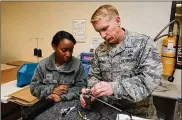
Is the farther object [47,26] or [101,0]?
[47,26]

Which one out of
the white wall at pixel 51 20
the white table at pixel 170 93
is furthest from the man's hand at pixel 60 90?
the white wall at pixel 51 20

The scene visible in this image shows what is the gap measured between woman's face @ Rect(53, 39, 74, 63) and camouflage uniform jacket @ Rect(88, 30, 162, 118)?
1.09 ft

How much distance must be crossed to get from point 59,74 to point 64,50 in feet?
0.60

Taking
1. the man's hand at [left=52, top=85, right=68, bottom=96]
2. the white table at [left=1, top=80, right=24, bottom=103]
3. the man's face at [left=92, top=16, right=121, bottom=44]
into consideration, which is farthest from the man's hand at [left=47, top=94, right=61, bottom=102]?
the white table at [left=1, top=80, right=24, bottom=103]

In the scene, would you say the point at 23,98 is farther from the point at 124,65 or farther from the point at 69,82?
the point at 124,65

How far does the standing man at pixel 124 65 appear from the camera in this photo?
0.82m

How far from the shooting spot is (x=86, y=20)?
2.40 meters

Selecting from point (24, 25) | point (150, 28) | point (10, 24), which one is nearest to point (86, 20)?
point (150, 28)

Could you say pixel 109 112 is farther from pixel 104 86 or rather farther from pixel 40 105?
pixel 40 105

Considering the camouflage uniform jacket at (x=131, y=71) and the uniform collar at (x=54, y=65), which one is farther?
the uniform collar at (x=54, y=65)

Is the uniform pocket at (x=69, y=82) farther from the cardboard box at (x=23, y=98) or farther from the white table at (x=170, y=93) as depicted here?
the white table at (x=170, y=93)

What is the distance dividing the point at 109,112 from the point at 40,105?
1.22ft

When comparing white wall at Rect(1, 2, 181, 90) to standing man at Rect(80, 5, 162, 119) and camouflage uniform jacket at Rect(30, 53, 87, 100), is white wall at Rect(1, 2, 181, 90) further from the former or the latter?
standing man at Rect(80, 5, 162, 119)

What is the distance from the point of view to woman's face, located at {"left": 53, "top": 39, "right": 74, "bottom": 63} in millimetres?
1338
